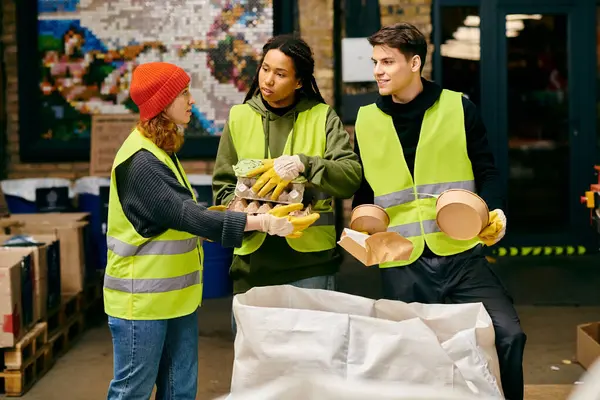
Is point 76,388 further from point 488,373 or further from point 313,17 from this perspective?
point 313,17

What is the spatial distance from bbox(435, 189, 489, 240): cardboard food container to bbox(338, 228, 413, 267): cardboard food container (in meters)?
0.15

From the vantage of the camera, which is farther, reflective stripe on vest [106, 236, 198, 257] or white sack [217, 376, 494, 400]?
reflective stripe on vest [106, 236, 198, 257]

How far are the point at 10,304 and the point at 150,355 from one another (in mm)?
1800

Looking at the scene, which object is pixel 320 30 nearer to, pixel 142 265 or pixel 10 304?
pixel 10 304

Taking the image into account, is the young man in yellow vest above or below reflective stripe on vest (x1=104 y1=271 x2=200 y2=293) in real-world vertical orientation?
above

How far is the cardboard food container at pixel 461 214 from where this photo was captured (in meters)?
2.98

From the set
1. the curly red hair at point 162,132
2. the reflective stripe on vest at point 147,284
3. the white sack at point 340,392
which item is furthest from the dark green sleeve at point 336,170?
the white sack at point 340,392

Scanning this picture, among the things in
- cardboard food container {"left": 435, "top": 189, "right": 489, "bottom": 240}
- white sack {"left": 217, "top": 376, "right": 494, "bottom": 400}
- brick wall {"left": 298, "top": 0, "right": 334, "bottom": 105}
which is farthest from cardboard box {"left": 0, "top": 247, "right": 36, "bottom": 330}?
brick wall {"left": 298, "top": 0, "right": 334, "bottom": 105}

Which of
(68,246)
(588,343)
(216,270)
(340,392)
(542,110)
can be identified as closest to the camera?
(340,392)

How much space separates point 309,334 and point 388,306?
390 millimetres

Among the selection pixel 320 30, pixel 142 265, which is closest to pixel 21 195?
pixel 320 30

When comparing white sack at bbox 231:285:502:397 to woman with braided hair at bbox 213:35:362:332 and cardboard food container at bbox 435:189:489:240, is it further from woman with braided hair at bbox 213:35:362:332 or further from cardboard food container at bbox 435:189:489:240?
woman with braided hair at bbox 213:35:362:332

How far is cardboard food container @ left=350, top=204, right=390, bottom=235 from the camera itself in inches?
126

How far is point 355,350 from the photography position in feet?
7.79
